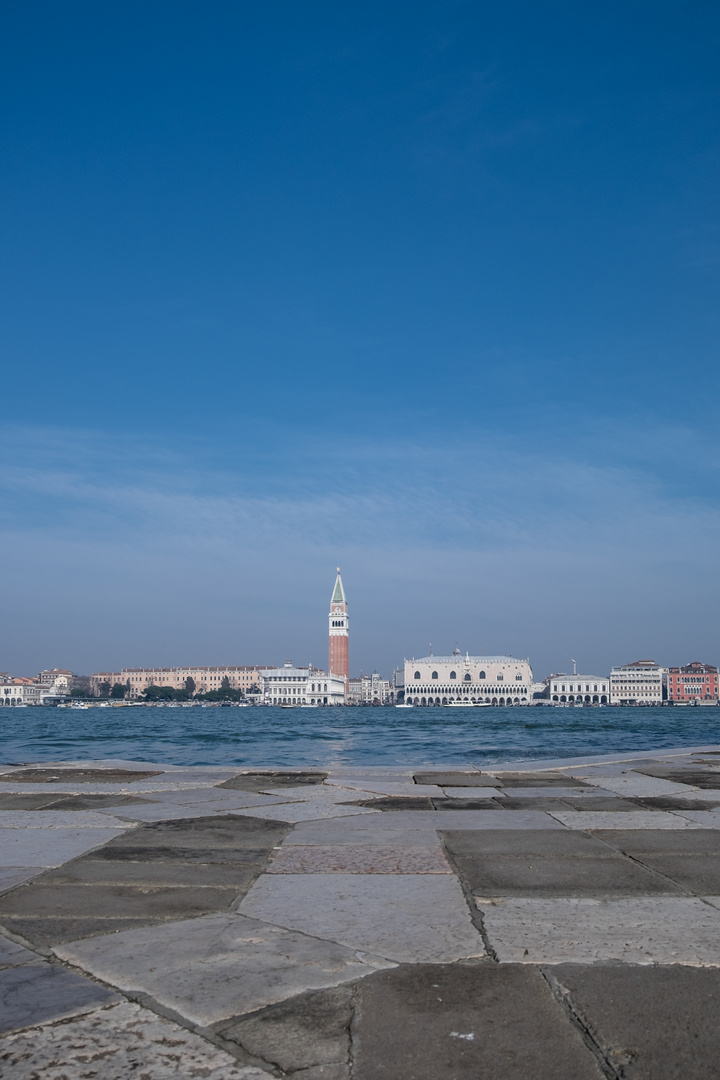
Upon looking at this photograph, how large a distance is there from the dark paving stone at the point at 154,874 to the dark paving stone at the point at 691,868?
1.55 meters

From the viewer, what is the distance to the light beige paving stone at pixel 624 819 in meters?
4.17

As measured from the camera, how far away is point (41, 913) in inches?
97.0

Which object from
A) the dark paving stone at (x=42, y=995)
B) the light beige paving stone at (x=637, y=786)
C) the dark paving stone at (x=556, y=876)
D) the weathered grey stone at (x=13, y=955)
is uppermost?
the dark paving stone at (x=42, y=995)

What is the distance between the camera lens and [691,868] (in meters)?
3.12

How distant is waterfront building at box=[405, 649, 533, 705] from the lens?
153m

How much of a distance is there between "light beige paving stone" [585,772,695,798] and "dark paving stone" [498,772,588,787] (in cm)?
16

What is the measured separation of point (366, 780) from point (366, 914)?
418cm

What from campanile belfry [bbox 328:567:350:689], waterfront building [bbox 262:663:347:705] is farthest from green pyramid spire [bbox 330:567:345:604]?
waterfront building [bbox 262:663:347:705]

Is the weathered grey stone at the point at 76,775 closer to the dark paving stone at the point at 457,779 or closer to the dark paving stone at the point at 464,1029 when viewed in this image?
the dark paving stone at the point at 457,779

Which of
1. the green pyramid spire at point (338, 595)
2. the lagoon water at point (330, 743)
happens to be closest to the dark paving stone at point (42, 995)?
the lagoon water at point (330, 743)

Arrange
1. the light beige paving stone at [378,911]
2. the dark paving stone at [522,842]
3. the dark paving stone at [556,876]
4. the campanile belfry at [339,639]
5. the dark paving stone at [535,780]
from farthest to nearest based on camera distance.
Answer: the campanile belfry at [339,639] < the dark paving stone at [535,780] < the dark paving stone at [522,842] < the dark paving stone at [556,876] < the light beige paving stone at [378,911]

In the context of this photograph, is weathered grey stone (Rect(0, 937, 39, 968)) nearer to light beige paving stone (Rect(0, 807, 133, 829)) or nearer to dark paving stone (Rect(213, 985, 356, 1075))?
dark paving stone (Rect(213, 985, 356, 1075))

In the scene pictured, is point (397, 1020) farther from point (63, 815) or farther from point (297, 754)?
point (297, 754)

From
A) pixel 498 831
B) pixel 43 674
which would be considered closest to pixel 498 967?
pixel 498 831
